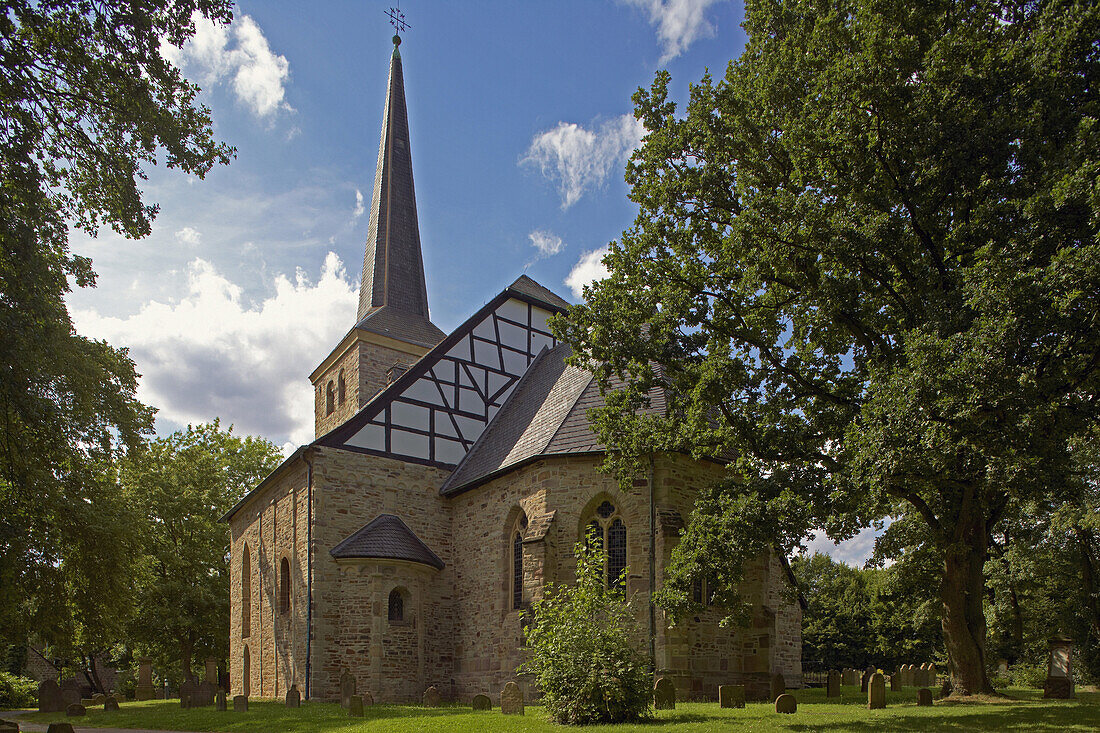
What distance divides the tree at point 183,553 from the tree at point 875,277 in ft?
80.8

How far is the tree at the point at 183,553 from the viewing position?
31.2m

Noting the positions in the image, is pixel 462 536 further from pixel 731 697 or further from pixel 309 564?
pixel 731 697

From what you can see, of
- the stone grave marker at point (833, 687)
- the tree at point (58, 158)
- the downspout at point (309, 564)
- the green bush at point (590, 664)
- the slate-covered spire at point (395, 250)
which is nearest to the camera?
the tree at point (58, 158)

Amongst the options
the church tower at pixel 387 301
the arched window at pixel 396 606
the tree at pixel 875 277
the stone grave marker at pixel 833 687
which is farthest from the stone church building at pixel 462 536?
the tree at pixel 875 277

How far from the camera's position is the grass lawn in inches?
407

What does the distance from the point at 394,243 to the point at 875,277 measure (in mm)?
22742

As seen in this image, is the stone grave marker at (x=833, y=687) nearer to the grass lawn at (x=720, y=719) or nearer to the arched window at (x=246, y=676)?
the grass lawn at (x=720, y=719)

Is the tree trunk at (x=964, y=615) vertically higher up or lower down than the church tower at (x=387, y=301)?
lower down

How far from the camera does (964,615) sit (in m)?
13.2

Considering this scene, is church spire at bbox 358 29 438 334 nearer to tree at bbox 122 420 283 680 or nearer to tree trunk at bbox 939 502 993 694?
tree at bbox 122 420 283 680

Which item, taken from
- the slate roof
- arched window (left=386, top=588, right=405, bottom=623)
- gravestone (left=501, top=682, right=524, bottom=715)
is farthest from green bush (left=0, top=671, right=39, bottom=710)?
gravestone (left=501, top=682, right=524, bottom=715)

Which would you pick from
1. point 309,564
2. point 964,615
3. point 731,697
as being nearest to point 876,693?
point 964,615

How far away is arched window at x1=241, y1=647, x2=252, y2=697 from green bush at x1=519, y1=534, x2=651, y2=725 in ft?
52.2

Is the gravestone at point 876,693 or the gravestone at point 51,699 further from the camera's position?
the gravestone at point 51,699
